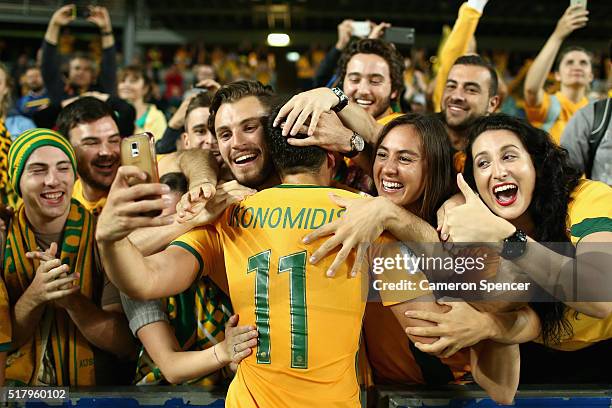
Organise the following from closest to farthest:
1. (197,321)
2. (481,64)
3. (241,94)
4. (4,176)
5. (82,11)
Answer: (241,94)
(197,321)
(4,176)
(481,64)
(82,11)

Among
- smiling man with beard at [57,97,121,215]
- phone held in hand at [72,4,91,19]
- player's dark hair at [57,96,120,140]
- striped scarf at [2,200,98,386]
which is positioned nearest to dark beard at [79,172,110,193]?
smiling man with beard at [57,97,121,215]

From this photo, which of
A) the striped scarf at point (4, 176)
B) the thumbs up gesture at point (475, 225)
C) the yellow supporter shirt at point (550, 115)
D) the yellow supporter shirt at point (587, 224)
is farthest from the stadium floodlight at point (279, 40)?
the thumbs up gesture at point (475, 225)

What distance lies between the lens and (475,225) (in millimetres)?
2066

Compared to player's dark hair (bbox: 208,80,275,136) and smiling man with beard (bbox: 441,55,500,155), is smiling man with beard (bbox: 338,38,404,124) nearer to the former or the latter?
smiling man with beard (bbox: 441,55,500,155)

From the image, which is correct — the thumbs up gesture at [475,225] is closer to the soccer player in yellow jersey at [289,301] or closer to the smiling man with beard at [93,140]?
the soccer player in yellow jersey at [289,301]

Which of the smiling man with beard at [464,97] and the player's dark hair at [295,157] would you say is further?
the smiling man with beard at [464,97]

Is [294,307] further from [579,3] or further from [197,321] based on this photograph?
[579,3]

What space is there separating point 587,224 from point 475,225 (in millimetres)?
494

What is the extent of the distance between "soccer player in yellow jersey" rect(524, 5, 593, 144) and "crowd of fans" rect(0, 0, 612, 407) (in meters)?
1.54

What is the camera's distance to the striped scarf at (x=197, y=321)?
99.1 inches

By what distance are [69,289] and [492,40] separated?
15.4m

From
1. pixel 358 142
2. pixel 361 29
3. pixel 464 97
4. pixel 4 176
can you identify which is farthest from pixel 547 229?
pixel 4 176

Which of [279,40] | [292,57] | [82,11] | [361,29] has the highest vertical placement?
[279,40]

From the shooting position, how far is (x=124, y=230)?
1509mm
